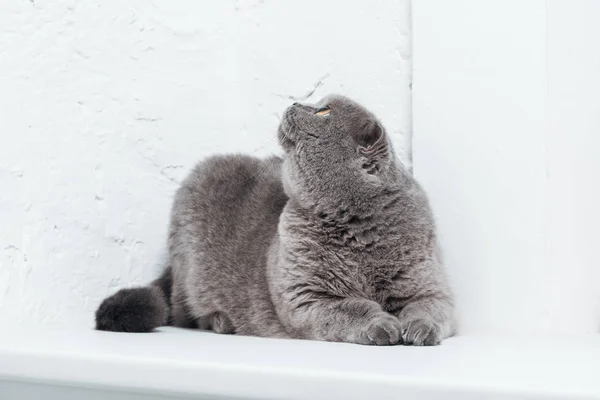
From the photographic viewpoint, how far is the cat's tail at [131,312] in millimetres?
1586

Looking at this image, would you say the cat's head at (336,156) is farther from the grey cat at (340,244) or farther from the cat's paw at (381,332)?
the cat's paw at (381,332)

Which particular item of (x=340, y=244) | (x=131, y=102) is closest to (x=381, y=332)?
(x=340, y=244)

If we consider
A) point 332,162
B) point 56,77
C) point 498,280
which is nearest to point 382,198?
point 332,162

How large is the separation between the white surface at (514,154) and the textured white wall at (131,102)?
16 centimetres

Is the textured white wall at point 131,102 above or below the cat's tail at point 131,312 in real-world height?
above

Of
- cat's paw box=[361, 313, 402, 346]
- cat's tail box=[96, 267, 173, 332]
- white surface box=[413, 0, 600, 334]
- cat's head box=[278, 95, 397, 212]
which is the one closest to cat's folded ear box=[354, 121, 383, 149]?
cat's head box=[278, 95, 397, 212]

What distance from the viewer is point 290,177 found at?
158cm

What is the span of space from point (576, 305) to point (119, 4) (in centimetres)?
133

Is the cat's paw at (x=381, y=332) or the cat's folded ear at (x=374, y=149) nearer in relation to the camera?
the cat's paw at (x=381, y=332)

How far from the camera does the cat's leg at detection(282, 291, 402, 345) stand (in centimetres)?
134

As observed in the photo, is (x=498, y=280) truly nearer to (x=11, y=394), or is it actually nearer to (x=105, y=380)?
(x=105, y=380)

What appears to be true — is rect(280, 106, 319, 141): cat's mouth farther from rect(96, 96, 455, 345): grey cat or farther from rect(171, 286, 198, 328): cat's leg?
rect(171, 286, 198, 328): cat's leg

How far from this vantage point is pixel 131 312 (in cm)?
159

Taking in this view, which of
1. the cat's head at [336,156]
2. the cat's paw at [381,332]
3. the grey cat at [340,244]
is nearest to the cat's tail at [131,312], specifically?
the grey cat at [340,244]
